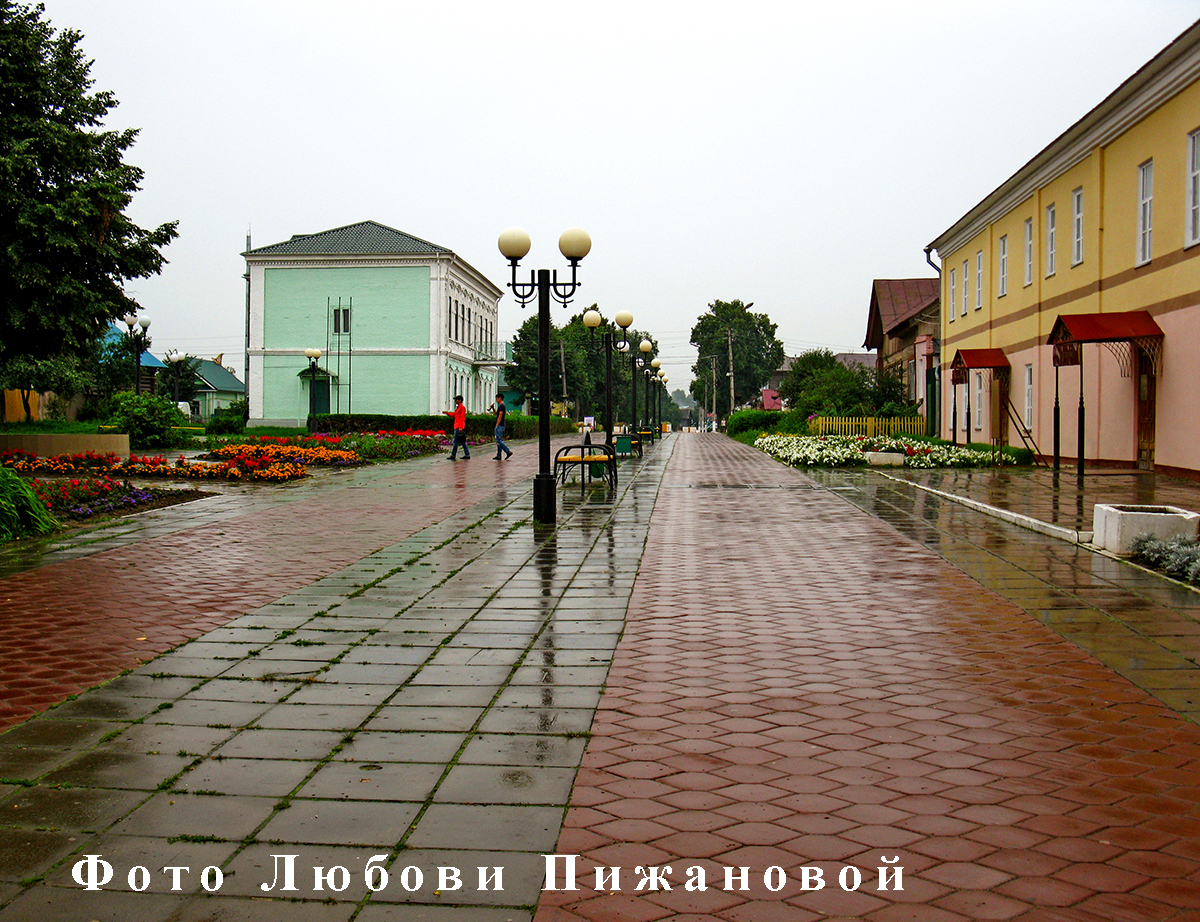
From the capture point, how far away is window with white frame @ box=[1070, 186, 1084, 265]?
2083cm

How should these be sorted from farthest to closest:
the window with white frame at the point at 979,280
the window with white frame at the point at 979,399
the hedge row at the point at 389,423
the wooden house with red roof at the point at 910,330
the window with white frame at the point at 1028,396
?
the hedge row at the point at 389,423, the wooden house with red roof at the point at 910,330, the window with white frame at the point at 979,280, the window with white frame at the point at 979,399, the window with white frame at the point at 1028,396

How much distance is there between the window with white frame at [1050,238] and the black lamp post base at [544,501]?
51.1 ft

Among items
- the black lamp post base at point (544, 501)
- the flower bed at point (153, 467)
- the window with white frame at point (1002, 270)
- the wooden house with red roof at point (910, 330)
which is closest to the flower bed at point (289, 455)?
the flower bed at point (153, 467)

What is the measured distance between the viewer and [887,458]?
2203cm

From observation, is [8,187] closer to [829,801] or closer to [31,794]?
[31,794]

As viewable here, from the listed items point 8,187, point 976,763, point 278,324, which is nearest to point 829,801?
point 976,763

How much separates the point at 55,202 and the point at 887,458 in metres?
17.2

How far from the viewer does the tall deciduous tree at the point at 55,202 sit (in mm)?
18297

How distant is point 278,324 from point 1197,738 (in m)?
51.5

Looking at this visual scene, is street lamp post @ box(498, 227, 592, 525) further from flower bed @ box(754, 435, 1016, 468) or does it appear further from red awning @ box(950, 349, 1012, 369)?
red awning @ box(950, 349, 1012, 369)

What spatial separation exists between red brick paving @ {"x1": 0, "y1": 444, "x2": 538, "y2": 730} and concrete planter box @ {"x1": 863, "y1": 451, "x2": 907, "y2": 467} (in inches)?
418

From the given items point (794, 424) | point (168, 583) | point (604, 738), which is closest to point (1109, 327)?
point (168, 583)

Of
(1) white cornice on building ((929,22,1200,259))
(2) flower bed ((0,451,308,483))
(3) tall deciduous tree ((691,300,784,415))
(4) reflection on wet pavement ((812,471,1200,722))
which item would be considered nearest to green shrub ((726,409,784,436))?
(1) white cornice on building ((929,22,1200,259))

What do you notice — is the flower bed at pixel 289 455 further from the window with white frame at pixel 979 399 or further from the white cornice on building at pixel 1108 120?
the window with white frame at pixel 979 399
